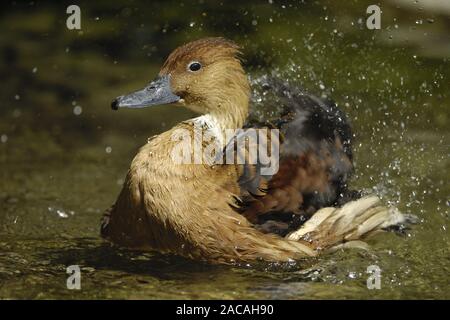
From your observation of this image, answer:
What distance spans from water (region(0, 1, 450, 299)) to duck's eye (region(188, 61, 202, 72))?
3.62ft

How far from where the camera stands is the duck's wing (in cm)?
497

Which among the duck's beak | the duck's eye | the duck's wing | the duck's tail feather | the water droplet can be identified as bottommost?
the duck's tail feather

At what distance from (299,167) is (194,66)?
0.84m

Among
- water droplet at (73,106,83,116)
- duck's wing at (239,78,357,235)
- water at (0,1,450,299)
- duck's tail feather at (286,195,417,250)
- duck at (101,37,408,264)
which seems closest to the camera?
water at (0,1,450,299)

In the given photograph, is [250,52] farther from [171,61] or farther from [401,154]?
[171,61]

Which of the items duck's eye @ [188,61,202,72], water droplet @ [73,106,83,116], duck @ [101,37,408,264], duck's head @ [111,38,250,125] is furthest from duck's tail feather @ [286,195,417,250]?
water droplet @ [73,106,83,116]

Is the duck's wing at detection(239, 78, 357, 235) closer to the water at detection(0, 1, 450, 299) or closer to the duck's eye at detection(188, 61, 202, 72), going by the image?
the water at detection(0, 1, 450, 299)

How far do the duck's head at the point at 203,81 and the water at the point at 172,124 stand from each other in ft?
3.03

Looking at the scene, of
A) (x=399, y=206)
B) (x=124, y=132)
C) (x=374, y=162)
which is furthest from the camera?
(x=124, y=132)

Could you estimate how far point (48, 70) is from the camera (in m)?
8.03

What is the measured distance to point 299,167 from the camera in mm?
5117

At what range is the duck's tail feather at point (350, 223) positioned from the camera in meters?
5.13
